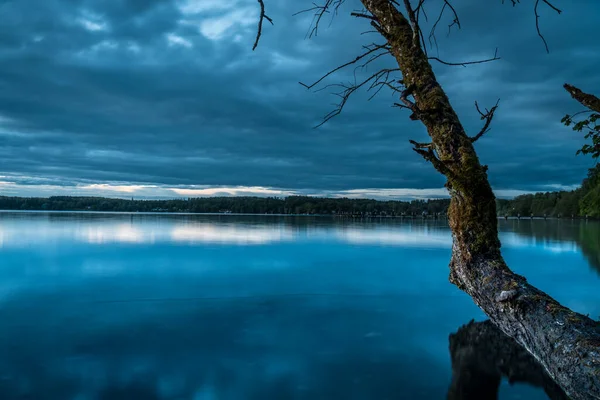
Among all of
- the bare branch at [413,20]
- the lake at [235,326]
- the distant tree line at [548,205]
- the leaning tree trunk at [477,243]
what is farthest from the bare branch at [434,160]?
the distant tree line at [548,205]

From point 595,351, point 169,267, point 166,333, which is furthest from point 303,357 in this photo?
point 169,267

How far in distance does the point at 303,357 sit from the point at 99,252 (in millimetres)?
Result: 16845

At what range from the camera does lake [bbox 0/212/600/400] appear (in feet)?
18.2

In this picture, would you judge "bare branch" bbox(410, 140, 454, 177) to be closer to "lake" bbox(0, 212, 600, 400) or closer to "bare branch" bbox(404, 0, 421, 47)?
"bare branch" bbox(404, 0, 421, 47)

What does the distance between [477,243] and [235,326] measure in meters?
7.01

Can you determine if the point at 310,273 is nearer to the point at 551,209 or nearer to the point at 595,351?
the point at 595,351

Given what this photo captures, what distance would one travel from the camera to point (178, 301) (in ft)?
33.8

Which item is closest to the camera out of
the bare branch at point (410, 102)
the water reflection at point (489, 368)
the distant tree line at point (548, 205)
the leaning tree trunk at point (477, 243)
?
the leaning tree trunk at point (477, 243)

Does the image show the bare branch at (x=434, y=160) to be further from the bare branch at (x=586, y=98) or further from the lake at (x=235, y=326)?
the lake at (x=235, y=326)

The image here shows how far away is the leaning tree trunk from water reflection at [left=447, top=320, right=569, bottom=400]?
4287mm

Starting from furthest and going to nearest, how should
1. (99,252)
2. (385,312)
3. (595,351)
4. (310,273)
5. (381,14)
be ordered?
(99,252) → (310,273) → (385,312) → (381,14) → (595,351)

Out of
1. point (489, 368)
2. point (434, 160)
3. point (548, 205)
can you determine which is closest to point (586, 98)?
point (434, 160)

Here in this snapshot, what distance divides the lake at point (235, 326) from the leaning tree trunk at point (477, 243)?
158 inches

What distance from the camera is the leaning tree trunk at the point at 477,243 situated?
1.61 m
